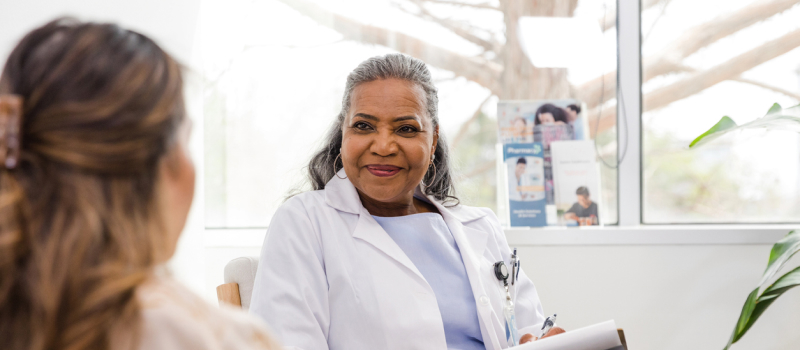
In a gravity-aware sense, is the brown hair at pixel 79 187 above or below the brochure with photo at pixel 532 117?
below

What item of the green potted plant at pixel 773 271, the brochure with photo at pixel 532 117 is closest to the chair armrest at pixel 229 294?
the brochure with photo at pixel 532 117

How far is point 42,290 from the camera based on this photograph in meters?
0.55

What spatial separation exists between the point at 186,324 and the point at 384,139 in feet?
3.47

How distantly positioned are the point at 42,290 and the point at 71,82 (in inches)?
8.1

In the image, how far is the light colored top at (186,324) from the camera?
1.84ft

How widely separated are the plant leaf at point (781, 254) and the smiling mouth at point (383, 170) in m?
1.24

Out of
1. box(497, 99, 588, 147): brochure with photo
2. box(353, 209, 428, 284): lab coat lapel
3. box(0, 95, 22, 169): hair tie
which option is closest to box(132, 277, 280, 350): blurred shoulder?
box(0, 95, 22, 169): hair tie

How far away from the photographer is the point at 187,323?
1.86 ft

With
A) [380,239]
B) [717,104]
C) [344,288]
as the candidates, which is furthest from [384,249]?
[717,104]

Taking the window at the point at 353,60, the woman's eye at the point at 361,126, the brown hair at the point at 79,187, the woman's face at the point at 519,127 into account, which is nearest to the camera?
the brown hair at the point at 79,187

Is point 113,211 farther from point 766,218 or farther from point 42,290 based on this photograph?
point 766,218

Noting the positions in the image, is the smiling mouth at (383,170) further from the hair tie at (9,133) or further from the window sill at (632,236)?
the hair tie at (9,133)

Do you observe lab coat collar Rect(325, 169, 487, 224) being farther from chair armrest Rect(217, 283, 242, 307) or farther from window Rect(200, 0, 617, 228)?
window Rect(200, 0, 617, 228)

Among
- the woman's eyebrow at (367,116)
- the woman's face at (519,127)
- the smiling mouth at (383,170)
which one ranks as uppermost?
the woman's face at (519,127)
